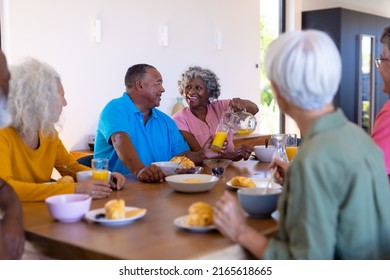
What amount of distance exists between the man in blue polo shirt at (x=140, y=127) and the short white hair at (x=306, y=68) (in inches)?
52.2

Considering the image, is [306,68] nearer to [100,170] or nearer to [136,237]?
[136,237]

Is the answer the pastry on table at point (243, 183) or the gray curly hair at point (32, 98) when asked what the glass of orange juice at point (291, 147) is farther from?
the gray curly hair at point (32, 98)

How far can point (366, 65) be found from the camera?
21.6ft

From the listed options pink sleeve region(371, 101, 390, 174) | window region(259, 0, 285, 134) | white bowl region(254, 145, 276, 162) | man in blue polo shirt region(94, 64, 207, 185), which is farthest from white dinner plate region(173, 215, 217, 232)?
window region(259, 0, 285, 134)

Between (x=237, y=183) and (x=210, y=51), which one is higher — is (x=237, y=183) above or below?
below

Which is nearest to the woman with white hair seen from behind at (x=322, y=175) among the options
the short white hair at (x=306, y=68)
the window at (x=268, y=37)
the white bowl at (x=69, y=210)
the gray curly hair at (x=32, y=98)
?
the short white hair at (x=306, y=68)

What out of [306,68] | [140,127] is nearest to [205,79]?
[140,127]

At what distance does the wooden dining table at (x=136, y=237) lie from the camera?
1173 mm

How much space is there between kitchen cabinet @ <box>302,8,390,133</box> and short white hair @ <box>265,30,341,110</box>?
5.13m

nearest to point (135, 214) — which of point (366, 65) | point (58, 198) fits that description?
point (58, 198)

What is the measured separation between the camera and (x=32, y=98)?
1.97 metres

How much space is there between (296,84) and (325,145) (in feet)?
0.50

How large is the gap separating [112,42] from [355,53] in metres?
3.55
